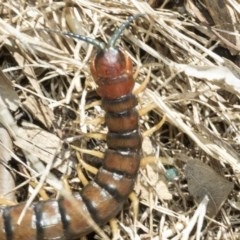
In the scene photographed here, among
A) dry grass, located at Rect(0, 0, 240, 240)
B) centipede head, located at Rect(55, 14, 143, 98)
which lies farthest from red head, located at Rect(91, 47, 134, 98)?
dry grass, located at Rect(0, 0, 240, 240)

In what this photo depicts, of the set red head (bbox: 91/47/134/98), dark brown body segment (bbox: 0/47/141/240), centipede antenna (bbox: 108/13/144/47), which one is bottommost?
dark brown body segment (bbox: 0/47/141/240)

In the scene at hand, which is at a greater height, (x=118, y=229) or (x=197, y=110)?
(x=197, y=110)

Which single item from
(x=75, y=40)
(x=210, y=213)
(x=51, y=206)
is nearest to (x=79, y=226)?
(x=51, y=206)

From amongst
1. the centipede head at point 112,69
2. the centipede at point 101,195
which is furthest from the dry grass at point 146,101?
the centipede head at point 112,69

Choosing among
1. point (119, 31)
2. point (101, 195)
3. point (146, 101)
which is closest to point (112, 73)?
point (119, 31)

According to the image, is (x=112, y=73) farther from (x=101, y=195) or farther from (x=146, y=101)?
(x=101, y=195)

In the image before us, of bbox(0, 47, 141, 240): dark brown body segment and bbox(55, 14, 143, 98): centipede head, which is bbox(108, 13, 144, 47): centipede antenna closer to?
bbox(55, 14, 143, 98): centipede head

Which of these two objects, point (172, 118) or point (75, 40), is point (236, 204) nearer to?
point (172, 118)
